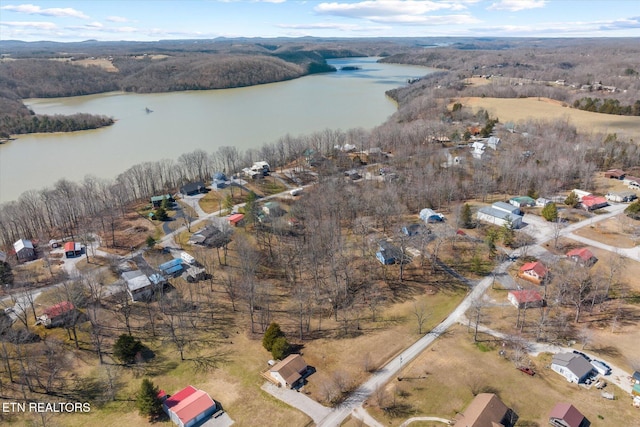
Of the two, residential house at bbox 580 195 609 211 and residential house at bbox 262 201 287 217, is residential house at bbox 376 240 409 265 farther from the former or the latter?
residential house at bbox 580 195 609 211

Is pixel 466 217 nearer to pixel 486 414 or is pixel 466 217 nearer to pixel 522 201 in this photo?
pixel 522 201

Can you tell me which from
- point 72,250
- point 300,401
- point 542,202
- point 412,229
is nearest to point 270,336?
point 300,401

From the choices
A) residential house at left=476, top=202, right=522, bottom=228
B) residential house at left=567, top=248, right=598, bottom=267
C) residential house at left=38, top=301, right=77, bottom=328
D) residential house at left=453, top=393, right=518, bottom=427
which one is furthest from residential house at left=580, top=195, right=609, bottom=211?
residential house at left=38, top=301, right=77, bottom=328

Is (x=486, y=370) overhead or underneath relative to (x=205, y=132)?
underneath

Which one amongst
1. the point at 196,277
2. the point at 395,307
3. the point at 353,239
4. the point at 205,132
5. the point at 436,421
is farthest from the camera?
the point at 205,132

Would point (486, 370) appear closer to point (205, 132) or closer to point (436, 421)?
point (436, 421)

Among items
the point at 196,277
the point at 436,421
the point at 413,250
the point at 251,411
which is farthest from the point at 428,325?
the point at 196,277
